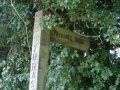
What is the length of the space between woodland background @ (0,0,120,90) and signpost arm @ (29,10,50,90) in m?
0.09

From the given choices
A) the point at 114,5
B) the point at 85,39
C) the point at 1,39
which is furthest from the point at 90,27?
the point at 1,39

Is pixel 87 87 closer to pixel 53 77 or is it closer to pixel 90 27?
pixel 53 77

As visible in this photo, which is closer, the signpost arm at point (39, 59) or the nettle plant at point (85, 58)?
the signpost arm at point (39, 59)

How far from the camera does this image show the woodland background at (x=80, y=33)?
2189 mm

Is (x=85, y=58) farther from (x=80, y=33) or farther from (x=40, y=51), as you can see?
(x=40, y=51)

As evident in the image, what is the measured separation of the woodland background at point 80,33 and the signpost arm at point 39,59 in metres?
0.09

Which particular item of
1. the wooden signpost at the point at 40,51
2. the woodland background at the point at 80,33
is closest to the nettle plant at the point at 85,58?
the woodland background at the point at 80,33

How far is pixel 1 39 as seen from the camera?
130 inches

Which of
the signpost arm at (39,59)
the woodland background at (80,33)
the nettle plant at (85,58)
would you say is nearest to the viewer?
the signpost arm at (39,59)

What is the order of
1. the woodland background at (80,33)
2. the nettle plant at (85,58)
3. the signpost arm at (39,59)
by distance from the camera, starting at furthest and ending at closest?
the nettle plant at (85,58)
the woodland background at (80,33)
the signpost arm at (39,59)

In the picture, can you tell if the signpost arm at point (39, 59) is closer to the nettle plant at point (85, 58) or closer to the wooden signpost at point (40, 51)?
the wooden signpost at point (40, 51)

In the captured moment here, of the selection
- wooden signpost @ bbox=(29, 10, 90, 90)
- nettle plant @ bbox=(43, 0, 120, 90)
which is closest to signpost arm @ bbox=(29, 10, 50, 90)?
wooden signpost @ bbox=(29, 10, 90, 90)

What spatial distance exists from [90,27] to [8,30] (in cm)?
99

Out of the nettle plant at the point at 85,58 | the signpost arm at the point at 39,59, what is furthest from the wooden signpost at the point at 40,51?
the nettle plant at the point at 85,58
